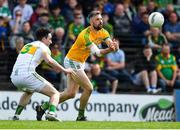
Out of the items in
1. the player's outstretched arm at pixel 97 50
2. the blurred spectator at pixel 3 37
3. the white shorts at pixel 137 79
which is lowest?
the white shorts at pixel 137 79

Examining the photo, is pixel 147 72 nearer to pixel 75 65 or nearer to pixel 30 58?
pixel 75 65

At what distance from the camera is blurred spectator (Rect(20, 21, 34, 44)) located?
22.4 metres

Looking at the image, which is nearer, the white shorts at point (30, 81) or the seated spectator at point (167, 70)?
the white shorts at point (30, 81)

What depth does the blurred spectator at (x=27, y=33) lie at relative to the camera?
22.4 metres

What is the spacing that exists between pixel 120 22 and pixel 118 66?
2301 millimetres

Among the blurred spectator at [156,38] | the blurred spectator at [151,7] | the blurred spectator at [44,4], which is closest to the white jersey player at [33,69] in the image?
the blurred spectator at [44,4]

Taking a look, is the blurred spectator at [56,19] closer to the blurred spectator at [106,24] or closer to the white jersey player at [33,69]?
the blurred spectator at [106,24]

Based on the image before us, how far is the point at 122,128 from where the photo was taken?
14.5m

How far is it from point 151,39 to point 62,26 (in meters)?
2.92

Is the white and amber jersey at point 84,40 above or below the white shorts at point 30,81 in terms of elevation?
above

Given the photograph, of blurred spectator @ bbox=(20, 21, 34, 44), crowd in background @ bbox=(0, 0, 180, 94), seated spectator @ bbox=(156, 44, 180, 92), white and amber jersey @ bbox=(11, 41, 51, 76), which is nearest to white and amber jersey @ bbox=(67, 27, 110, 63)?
white and amber jersey @ bbox=(11, 41, 51, 76)

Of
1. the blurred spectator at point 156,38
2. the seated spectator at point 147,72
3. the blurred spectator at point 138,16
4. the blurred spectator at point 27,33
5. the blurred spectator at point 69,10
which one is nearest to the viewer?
the blurred spectator at point 27,33

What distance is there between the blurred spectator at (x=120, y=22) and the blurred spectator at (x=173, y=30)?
1292mm

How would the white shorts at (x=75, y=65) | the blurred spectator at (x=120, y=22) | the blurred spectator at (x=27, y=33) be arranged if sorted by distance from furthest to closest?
the blurred spectator at (x=120, y=22) < the blurred spectator at (x=27, y=33) < the white shorts at (x=75, y=65)
